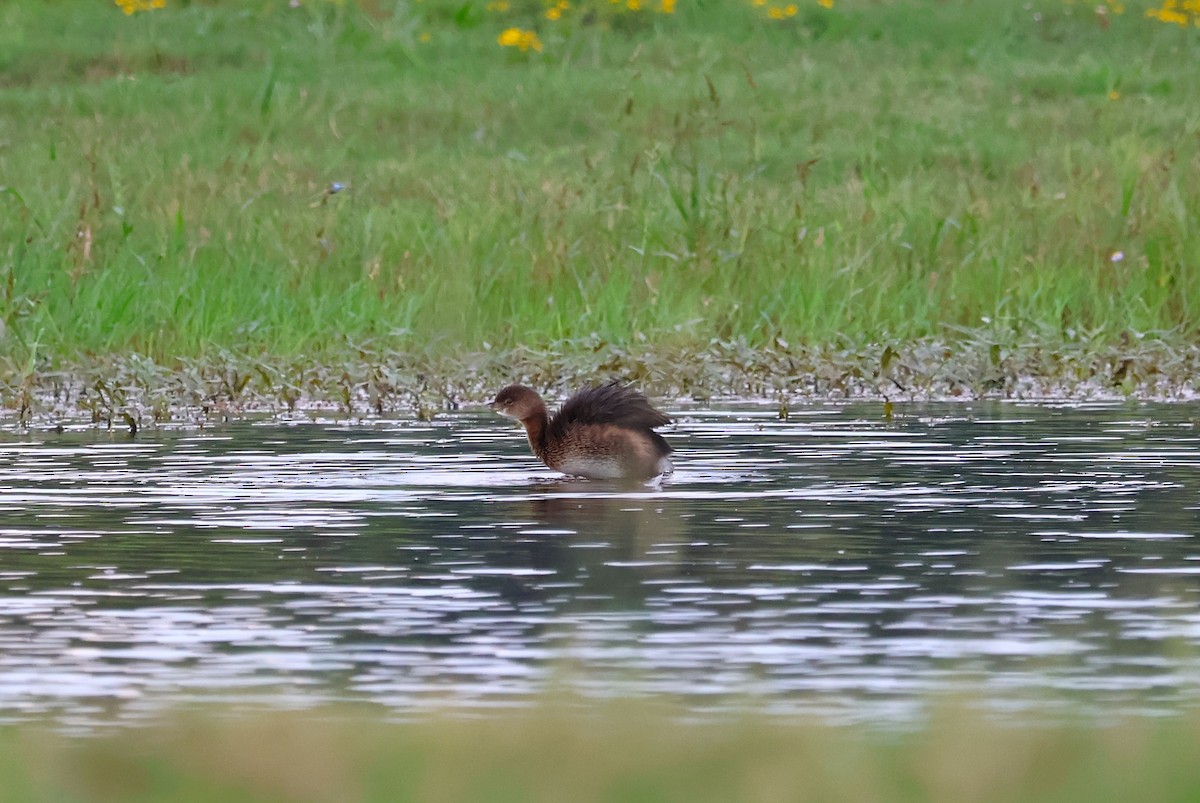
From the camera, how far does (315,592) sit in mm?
6414

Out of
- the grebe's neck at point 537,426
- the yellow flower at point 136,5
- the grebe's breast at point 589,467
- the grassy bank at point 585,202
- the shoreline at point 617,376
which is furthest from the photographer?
the yellow flower at point 136,5

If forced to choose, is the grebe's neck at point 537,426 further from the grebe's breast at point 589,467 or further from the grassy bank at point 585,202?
the grassy bank at point 585,202

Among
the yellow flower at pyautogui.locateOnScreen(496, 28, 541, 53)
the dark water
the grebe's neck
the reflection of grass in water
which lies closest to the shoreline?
the dark water

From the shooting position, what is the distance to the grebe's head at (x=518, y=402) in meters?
9.95

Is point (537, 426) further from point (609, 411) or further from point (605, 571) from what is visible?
point (605, 571)

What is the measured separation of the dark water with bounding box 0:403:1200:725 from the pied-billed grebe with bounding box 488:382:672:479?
0.12 m

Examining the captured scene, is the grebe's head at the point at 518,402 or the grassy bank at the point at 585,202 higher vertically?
the grassy bank at the point at 585,202

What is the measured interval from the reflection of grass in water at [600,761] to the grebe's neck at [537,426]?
4.93m

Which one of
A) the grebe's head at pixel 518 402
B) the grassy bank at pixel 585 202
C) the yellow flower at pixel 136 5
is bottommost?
the grebe's head at pixel 518 402

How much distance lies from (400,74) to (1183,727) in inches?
700

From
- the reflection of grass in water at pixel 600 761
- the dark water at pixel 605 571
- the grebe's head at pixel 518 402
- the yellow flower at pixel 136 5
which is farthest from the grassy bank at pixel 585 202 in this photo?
the reflection of grass in water at pixel 600 761

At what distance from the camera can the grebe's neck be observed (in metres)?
9.68

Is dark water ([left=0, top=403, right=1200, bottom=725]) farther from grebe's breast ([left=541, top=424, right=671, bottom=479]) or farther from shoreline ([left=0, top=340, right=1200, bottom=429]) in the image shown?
shoreline ([left=0, top=340, right=1200, bottom=429])

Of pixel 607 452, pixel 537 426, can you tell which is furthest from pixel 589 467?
pixel 537 426
